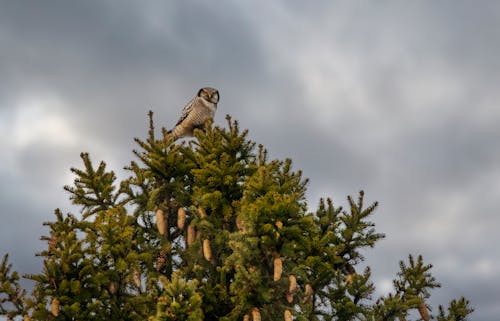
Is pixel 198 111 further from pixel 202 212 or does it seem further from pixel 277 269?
pixel 277 269

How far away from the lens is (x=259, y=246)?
12.7 m

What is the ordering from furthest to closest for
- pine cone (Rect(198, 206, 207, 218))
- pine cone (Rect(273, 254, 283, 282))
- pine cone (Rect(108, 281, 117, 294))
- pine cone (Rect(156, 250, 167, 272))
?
pine cone (Rect(156, 250, 167, 272))
pine cone (Rect(108, 281, 117, 294))
pine cone (Rect(198, 206, 207, 218))
pine cone (Rect(273, 254, 283, 282))

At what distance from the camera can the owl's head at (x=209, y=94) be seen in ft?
66.6

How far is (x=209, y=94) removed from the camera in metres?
20.3

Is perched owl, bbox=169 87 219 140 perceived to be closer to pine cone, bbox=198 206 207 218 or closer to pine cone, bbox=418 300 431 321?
pine cone, bbox=198 206 207 218

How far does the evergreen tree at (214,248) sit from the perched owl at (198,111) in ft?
7.30

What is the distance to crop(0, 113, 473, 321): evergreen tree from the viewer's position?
1268cm

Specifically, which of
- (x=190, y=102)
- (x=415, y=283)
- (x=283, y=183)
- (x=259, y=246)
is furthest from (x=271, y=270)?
(x=190, y=102)

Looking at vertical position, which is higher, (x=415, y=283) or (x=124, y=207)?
(x=124, y=207)

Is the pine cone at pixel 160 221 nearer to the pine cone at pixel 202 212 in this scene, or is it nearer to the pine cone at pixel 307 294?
the pine cone at pixel 202 212

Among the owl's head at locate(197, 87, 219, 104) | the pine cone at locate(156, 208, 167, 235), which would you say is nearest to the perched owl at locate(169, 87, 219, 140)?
the owl's head at locate(197, 87, 219, 104)

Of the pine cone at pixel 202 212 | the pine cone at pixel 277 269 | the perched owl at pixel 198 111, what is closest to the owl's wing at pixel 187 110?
the perched owl at pixel 198 111

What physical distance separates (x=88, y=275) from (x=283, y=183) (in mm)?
5718

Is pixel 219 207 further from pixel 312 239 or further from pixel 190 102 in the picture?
pixel 190 102
